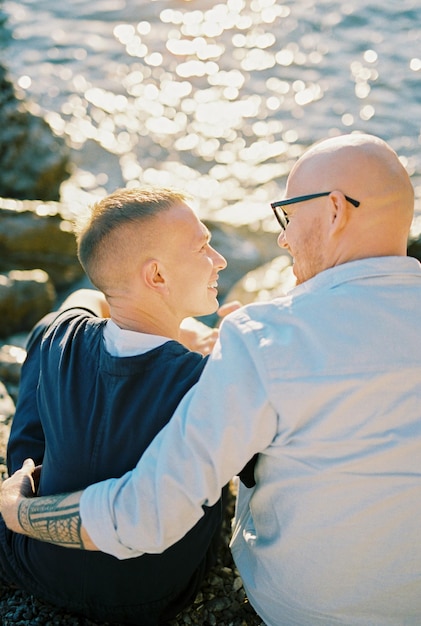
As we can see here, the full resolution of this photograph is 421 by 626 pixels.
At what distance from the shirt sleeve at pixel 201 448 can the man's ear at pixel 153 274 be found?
0.75 metres

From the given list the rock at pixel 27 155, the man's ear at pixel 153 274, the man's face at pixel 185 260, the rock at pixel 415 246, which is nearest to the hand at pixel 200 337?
the man's face at pixel 185 260

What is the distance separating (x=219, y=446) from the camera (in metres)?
2.22

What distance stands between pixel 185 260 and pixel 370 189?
2.85ft

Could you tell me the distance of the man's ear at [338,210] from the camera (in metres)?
2.47

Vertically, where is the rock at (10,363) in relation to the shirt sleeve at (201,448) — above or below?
below

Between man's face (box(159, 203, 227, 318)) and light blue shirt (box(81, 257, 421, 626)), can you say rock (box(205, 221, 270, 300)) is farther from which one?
light blue shirt (box(81, 257, 421, 626))

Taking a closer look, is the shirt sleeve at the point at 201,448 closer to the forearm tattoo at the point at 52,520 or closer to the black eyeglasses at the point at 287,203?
the forearm tattoo at the point at 52,520

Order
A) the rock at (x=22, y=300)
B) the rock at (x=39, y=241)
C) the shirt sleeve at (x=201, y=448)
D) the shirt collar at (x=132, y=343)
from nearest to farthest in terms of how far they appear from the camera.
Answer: the shirt sleeve at (x=201, y=448) < the shirt collar at (x=132, y=343) < the rock at (x=22, y=300) < the rock at (x=39, y=241)

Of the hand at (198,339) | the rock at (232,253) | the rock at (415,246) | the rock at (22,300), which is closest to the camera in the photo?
the hand at (198,339)

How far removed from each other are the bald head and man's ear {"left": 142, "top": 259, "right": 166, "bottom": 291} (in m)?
0.74

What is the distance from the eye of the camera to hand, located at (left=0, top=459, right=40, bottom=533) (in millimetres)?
2768

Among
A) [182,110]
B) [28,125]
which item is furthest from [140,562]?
[182,110]

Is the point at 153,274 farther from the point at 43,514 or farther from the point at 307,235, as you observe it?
the point at 43,514

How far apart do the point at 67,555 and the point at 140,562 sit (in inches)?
A: 10.4
